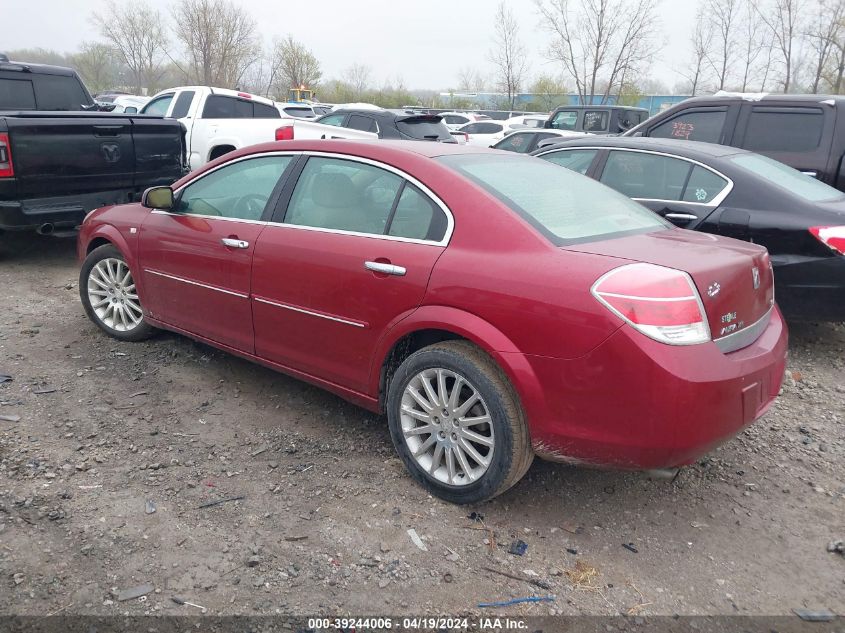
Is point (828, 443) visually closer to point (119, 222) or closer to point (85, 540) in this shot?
point (85, 540)

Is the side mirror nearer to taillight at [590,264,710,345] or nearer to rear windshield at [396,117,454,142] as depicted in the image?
taillight at [590,264,710,345]

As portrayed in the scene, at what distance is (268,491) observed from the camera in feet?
10.8

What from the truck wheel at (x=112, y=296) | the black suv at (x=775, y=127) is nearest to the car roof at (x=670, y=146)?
the black suv at (x=775, y=127)

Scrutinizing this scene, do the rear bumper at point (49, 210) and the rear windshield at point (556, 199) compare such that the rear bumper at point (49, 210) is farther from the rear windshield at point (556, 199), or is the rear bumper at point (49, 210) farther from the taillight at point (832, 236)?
the taillight at point (832, 236)

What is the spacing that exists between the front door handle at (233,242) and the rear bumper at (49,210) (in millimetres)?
3281

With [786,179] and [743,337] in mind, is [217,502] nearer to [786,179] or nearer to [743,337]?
[743,337]

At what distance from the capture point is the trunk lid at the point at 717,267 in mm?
2793

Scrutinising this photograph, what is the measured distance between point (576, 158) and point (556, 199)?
9.76 feet

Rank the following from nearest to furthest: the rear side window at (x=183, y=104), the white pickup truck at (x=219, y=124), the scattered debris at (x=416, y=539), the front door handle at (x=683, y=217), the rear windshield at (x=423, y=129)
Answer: the scattered debris at (x=416, y=539) < the front door handle at (x=683, y=217) < the white pickup truck at (x=219, y=124) < the rear side window at (x=183, y=104) < the rear windshield at (x=423, y=129)

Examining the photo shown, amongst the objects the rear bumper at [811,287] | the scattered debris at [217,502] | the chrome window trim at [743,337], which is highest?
the chrome window trim at [743,337]

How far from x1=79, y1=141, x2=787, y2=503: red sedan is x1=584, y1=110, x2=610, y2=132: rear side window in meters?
→ 12.3

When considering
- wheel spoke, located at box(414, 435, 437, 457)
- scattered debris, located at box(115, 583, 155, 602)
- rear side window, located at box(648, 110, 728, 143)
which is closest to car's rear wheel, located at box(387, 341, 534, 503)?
wheel spoke, located at box(414, 435, 437, 457)

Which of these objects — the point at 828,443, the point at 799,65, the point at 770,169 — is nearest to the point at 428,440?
the point at 828,443

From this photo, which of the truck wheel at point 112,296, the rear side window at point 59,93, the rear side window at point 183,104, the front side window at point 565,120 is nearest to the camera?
the truck wheel at point 112,296
